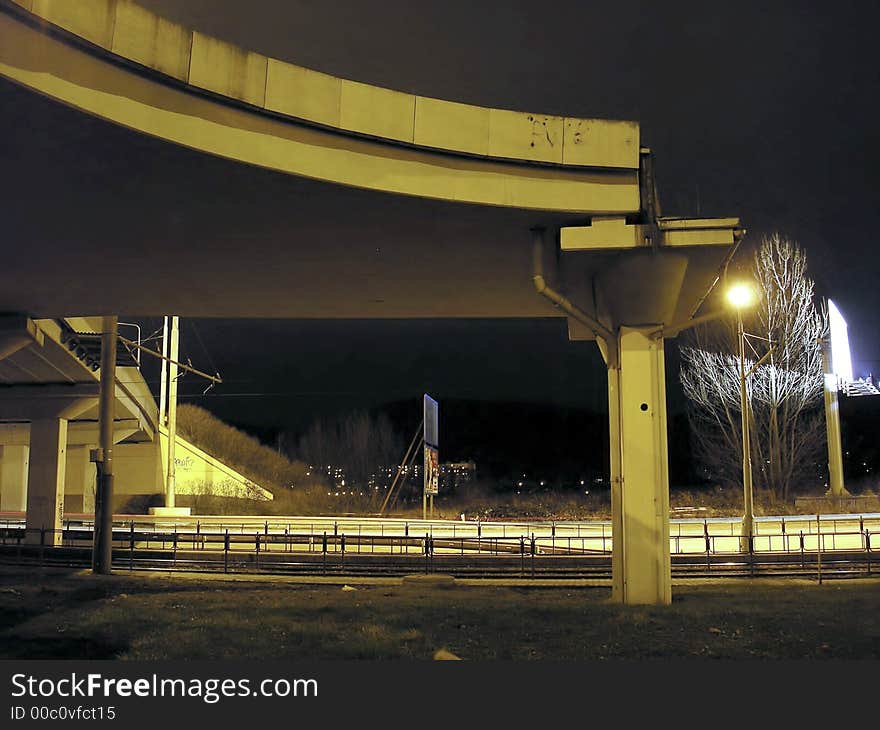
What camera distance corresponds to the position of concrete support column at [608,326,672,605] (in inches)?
557

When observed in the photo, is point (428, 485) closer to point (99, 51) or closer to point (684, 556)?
point (684, 556)

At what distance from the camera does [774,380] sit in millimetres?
45688

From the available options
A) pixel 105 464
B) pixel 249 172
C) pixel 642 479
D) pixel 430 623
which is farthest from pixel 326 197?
pixel 105 464

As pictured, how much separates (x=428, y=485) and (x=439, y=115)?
3599 centimetres

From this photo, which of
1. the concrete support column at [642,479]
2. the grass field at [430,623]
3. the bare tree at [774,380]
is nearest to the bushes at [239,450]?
the bare tree at [774,380]

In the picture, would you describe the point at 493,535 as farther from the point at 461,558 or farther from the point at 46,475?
the point at 46,475

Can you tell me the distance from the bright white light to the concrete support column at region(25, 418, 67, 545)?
37.8 metres

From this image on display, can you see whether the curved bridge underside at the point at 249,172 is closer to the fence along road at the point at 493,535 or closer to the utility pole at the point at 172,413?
the fence along road at the point at 493,535

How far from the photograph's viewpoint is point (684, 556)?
23.9 metres

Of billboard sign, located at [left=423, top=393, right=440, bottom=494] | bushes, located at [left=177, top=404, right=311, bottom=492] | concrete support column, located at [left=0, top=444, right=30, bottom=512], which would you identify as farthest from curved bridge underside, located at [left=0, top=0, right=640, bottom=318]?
bushes, located at [left=177, top=404, right=311, bottom=492]

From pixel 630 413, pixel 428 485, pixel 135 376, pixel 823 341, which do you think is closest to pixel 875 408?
pixel 823 341

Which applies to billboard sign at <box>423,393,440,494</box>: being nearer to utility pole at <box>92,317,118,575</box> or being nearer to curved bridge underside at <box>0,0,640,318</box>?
utility pole at <box>92,317,118,575</box>

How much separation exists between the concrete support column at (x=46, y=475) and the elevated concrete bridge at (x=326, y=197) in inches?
673

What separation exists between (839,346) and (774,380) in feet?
25.1
